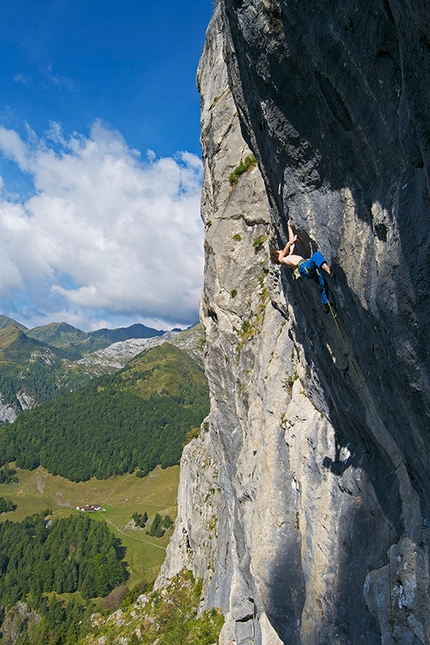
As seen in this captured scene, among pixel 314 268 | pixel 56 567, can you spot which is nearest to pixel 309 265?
pixel 314 268

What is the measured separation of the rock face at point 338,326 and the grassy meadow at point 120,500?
131 meters

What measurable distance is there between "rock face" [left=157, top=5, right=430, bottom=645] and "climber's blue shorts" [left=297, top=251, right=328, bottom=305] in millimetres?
216

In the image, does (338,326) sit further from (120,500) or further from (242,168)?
(120,500)

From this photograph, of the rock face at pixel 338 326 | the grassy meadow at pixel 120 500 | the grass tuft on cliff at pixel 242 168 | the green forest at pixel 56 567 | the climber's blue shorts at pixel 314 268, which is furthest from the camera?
the grassy meadow at pixel 120 500

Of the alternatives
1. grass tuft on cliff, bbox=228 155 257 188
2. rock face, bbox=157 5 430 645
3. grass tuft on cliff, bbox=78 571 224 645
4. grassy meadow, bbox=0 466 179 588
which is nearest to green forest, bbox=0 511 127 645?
grassy meadow, bbox=0 466 179 588

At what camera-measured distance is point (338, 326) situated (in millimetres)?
9719

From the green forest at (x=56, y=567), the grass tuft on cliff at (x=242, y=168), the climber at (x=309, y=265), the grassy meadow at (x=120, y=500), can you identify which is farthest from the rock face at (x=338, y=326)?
the grassy meadow at (x=120, y=500)

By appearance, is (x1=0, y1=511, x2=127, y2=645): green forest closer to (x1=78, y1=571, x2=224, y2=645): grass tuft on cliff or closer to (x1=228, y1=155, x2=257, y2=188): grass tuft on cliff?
(x1=78, y1=571, x2=224, y2=645): grass tuft on cliff

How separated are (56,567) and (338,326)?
496 ft

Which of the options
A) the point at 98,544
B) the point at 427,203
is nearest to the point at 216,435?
the point at 427,203

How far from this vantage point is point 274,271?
16.1m

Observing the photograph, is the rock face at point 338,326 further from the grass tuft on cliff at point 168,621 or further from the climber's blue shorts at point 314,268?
A: the grass tuft on cliff at point 168,621

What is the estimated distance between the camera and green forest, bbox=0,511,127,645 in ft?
355

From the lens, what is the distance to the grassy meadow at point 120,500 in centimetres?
13275
